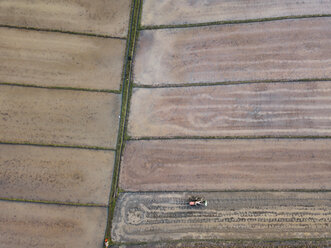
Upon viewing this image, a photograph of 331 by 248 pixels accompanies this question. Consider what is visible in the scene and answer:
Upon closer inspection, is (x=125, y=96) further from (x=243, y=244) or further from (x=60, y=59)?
(x=243, y=244)

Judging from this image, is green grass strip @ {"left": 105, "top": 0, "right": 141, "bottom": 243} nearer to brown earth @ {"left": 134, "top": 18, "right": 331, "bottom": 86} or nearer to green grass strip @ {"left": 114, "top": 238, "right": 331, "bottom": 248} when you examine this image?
brown earth @ {"left": 134, "top": 18, "right": 331, "bottom": 86}

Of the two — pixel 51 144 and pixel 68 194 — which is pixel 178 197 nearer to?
pixel 68 194

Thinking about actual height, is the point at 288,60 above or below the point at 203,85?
above

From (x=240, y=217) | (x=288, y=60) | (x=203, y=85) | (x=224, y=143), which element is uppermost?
(x=288, y=60)

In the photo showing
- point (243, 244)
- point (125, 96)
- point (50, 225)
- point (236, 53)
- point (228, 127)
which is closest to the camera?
point (243, 244)

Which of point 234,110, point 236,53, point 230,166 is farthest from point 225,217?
point 236,53

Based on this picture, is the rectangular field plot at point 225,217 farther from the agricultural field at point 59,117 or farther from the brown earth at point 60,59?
the brown earth at point 60,59

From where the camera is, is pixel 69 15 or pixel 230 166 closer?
pixel 230 166

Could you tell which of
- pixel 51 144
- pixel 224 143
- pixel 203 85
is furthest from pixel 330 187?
pixel 51 144
